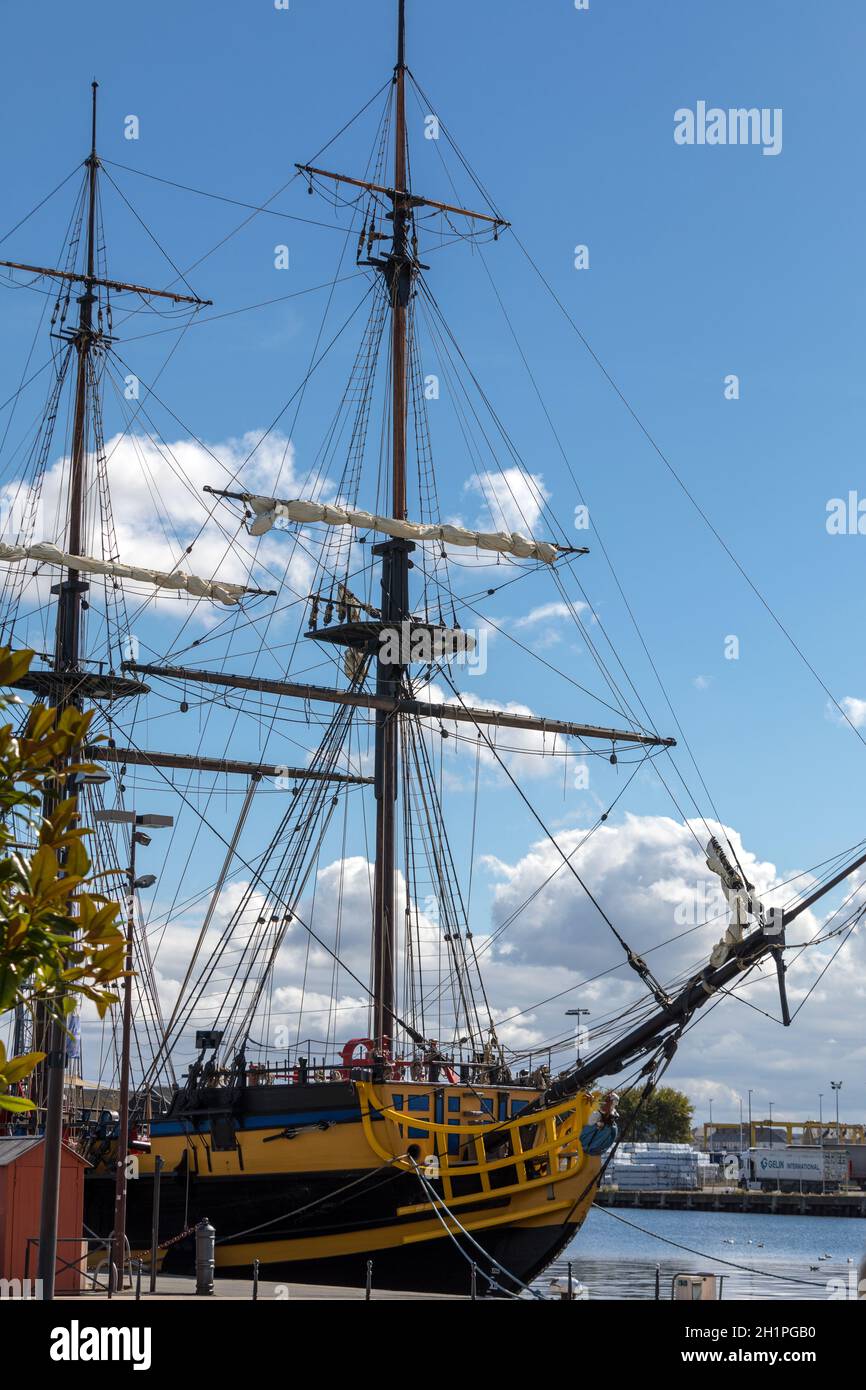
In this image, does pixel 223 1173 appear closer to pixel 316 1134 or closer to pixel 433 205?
pixel 316 1134

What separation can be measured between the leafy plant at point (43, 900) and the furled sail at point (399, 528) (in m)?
32.3

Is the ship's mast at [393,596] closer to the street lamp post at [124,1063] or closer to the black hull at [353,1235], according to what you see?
the black hull at [353,1235]

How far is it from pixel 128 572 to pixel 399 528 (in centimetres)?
996

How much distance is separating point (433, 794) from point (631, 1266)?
102 ft

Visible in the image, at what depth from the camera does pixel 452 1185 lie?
31.4 metres

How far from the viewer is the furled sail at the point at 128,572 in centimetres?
4612

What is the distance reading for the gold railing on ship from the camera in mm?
31266

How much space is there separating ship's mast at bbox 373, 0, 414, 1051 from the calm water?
752 centimetres

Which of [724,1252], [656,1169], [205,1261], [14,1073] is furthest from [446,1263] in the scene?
[656,1169]

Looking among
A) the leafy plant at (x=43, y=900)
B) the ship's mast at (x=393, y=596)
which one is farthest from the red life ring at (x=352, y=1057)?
the leafy plant at (x=43, y=900)

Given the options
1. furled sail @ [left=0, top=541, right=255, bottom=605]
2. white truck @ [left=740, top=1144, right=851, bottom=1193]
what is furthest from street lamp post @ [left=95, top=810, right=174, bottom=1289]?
white truck @ [left=740, top=1144, right=851, bottom=1193]

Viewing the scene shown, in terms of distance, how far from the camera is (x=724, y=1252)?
80312 mm

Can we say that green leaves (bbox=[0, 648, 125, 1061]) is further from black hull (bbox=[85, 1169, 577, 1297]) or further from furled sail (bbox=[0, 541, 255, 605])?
furled sail (bbox=[0, 541, 255, 605])
